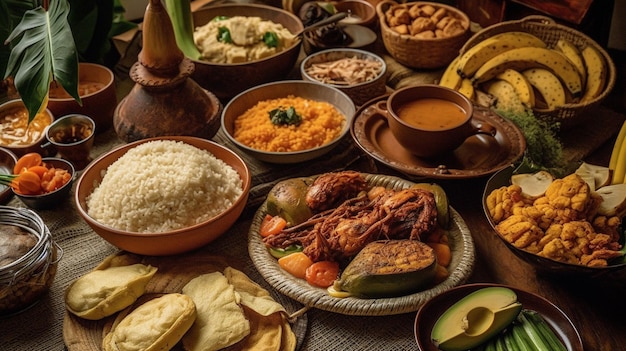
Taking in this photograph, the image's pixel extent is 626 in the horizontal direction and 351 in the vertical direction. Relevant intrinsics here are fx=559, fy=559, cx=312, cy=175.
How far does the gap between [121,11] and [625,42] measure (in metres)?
2.44

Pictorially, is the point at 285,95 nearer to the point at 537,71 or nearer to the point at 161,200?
the point at 161,200

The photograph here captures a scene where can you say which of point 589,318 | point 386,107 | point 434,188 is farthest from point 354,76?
point 589,318

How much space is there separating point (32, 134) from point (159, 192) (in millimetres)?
819

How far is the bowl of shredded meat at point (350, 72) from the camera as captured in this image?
236cm

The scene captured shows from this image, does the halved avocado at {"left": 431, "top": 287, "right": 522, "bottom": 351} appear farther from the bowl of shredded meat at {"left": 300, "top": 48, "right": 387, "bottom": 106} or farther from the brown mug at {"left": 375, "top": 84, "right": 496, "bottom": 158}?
the bowl of shredded meat at {"left": 300, "top": 48, "right": 387, "bottom": 106}

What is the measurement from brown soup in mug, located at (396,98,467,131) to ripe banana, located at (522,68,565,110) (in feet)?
1.50

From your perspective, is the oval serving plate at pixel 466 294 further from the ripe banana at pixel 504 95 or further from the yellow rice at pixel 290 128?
the ripe banana at pixel 504 95

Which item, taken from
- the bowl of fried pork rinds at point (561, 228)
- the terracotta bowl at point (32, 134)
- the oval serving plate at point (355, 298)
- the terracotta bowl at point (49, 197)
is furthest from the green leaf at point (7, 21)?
the bowl of fried pork rinds at point (561, 228)

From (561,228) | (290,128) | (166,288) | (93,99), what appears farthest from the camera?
(93,99)

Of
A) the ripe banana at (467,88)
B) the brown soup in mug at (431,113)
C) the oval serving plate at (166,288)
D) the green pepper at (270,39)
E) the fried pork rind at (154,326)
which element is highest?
the green pepper at (270,39)

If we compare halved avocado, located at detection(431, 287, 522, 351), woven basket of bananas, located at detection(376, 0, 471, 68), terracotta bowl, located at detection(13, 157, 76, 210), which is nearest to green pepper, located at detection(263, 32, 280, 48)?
woven basket of bananas, located at detection(376, 0, 471, 68)

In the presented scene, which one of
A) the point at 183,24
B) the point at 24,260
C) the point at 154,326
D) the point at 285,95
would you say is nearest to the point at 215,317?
the point at 154,326

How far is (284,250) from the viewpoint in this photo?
65.0 inches

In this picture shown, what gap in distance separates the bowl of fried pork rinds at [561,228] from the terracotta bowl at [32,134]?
1602mm
